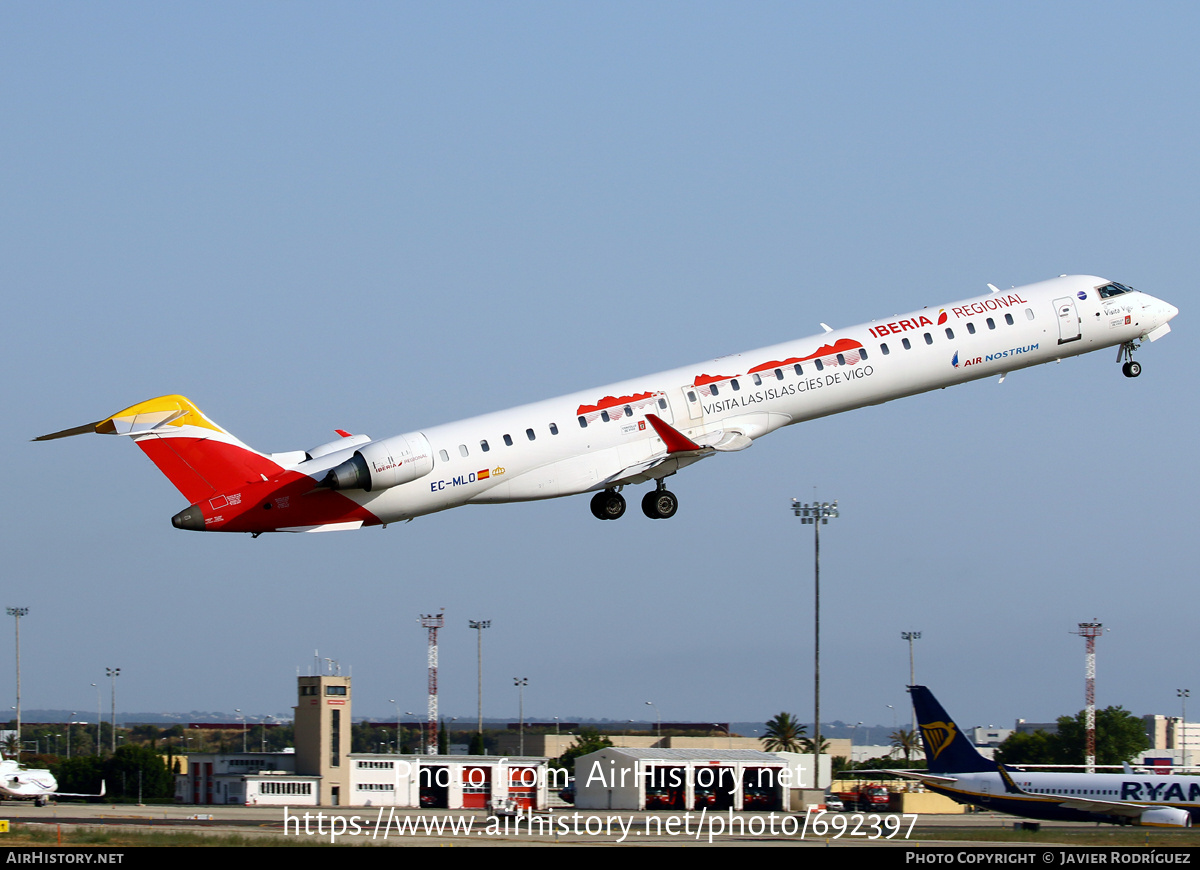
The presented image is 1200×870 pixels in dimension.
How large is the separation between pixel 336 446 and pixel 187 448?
3.47 m

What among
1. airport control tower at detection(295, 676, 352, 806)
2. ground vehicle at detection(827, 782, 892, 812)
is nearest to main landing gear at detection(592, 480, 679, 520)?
ground vehicle at detection(827, 782, 892, 812)

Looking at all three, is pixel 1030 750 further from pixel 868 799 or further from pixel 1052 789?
pixel 1052 789

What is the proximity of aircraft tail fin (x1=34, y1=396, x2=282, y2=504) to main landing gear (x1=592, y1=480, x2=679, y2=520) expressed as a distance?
8395 millimetres

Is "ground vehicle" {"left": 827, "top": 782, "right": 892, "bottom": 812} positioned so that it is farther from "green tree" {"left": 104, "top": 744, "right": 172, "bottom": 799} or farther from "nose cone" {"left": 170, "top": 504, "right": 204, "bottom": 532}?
"green tree" {"left": 104, "top": 744, "right": 172, "bottom": 799}

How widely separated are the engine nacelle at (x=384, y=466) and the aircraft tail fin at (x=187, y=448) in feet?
6.44

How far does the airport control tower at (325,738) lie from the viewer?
72.1 metres

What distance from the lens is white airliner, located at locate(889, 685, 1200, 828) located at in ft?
144

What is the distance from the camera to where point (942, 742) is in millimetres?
49156

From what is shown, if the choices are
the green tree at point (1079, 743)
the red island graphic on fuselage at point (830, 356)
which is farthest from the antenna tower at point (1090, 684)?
the red island graphic on fuselage at point (830, 356)

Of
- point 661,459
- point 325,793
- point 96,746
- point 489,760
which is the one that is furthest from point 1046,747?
point 96,746

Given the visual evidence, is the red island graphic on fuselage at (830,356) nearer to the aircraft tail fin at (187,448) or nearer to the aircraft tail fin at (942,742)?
the aircraft tail fin at (187,448)
